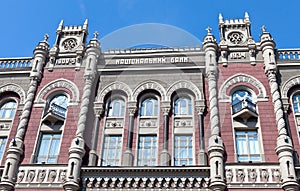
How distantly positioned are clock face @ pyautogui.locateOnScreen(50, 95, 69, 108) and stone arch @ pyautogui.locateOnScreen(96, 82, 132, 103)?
84.1 inches

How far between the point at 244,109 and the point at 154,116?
17.5ft

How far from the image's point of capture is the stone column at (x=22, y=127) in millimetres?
21083

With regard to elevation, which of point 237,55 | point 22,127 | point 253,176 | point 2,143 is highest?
point 237,55

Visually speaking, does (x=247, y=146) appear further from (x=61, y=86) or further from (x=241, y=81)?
(x=61, y=86)

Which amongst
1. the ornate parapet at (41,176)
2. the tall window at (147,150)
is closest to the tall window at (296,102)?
the tall window at (147,150)

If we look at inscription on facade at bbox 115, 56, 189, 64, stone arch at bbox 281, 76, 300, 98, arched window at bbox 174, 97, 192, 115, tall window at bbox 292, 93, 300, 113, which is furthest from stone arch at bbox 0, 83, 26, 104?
tall window at bbox 292, 93, 300, 113

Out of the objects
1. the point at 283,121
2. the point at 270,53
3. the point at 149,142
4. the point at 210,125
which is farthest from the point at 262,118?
the point at 149,142

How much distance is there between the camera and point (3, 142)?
77.9 feet

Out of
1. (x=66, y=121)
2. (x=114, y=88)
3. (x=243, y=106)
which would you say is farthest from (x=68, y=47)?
(x=243, y=106)

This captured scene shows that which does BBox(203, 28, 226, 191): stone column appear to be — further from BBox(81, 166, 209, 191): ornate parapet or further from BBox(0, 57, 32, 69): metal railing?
BBox(0, 57, 32, 69): metal railing

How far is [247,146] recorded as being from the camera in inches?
866

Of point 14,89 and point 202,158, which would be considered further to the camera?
point 14,89

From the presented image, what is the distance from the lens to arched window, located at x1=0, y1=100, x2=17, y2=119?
2500cm

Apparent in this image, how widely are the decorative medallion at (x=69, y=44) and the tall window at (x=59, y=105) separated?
13.4ft
